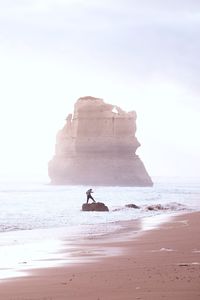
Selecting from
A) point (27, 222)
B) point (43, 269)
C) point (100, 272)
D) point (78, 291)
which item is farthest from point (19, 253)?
point (27, 222)

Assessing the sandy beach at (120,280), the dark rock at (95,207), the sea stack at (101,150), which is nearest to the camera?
the sandy beach at (120,280)

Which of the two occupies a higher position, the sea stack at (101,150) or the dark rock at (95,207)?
the sea stack at (101,150)

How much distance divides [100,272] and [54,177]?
102 meters

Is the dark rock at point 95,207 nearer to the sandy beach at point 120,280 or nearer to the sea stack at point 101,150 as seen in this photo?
the sandy beach at point 120,280

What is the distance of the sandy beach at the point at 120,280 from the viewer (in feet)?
20.1

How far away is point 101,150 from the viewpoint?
4146 inches

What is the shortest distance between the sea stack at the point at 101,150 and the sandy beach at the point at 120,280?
305 ft

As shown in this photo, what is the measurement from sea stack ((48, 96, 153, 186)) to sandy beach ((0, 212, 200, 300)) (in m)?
92.8

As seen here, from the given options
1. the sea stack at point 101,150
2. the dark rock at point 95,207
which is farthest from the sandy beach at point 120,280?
the sea stack at point 101,150

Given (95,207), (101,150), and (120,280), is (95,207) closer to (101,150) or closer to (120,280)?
(120,280)

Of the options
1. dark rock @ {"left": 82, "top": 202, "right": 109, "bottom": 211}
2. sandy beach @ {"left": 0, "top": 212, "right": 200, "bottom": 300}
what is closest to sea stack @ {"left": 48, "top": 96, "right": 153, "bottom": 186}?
dark rock @ {"left": 82, "top": 202, "right": 109, "bottom": 211}

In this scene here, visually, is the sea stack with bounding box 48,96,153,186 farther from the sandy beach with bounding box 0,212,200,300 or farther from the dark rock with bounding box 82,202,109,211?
the sandy beach with bounding box 0,212,200,300

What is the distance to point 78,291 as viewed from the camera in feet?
→ 21.1

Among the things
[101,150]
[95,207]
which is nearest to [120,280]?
[95,207]
